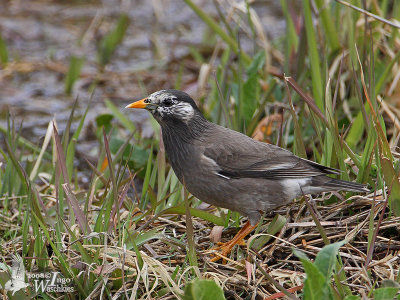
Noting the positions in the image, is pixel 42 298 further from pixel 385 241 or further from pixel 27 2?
pixel 27 2

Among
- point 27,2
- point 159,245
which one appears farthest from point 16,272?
point 27,2

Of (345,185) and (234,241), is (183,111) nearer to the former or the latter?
(234,241)

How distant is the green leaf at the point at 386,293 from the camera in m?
2.93

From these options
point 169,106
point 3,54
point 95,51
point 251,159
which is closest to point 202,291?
point 251,159

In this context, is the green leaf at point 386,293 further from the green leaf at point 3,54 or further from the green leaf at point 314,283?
the green leaf at point 3,54

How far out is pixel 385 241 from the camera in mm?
3713

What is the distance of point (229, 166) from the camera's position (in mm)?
4320

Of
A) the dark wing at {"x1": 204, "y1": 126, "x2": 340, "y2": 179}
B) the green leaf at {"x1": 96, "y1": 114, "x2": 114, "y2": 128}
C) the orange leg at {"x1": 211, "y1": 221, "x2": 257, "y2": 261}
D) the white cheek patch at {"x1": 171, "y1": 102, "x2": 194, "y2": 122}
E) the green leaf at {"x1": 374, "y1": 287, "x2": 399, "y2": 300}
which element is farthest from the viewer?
the green leaf at {"x1": 96, "y1": 114, "x2": 114, "y2": 128}

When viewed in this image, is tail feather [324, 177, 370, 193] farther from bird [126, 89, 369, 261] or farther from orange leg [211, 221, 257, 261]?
orange leg [211, 221, 257, 261]

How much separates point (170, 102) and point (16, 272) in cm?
156

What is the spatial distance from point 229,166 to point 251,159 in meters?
0.16

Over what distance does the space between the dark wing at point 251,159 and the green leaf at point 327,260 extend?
1.19m

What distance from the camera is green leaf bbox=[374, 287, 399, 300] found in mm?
2928

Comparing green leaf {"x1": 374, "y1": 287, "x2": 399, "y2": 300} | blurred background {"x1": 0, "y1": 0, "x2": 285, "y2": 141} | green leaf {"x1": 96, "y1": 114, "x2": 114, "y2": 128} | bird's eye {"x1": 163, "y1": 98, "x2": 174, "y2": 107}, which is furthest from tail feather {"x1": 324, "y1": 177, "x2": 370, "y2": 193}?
blurred background {"x1": 0, "y1": 0, "x2": 285, "y2": 141}
